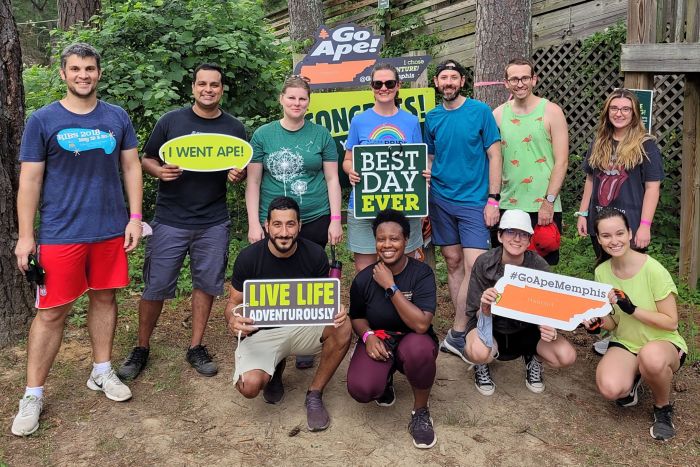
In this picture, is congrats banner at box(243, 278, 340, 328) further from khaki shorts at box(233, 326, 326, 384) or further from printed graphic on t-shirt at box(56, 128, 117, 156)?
printed graphic on t-shirt at box(56, 128, 117, 156)

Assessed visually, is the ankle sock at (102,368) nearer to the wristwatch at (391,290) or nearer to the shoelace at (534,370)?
the wristwatch at (391,290)

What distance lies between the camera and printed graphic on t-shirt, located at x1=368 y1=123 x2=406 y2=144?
4.26 m

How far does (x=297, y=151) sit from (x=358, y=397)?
1601 millimetres

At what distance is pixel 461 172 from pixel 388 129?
578mm

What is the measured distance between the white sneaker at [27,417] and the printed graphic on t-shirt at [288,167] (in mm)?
1945

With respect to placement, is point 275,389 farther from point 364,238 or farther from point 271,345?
point 364,238

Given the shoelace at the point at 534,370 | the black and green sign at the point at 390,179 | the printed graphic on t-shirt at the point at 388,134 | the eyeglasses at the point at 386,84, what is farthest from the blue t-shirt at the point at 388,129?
the shoelace at the point at 534,370

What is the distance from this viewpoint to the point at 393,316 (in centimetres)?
371

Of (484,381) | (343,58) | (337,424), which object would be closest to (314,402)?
(337,424)

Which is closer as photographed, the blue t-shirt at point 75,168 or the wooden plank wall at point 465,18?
the blue t-shirt at point 75,168

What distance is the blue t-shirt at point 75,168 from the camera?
3.44 m

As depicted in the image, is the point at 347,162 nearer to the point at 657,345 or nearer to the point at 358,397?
the point at 358,397

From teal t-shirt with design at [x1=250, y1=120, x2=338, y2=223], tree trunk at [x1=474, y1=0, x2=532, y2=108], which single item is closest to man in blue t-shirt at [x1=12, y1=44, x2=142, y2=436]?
teal t-shirt with design at [x1=250, y1=120, x2=338, y2=223]

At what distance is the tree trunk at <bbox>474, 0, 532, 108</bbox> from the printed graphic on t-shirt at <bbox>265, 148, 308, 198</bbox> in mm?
2897
